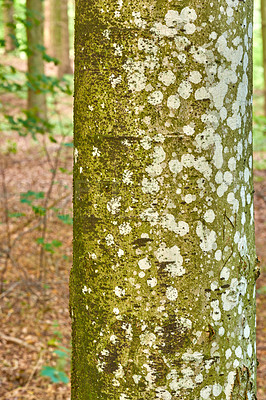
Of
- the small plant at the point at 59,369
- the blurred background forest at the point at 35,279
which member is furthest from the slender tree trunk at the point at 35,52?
the small plant at the point at 59,369

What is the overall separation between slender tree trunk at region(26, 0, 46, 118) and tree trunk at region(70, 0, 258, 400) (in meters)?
4.51

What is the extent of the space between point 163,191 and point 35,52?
37.5 feet

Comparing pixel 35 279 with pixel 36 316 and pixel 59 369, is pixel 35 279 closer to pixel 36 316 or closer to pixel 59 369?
pixel 36 316

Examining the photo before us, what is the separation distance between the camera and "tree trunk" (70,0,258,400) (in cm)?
120

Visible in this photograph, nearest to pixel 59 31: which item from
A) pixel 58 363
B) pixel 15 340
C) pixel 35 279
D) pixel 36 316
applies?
pixel 35 279

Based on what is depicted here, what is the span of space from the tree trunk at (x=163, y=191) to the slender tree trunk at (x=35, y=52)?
4512mm

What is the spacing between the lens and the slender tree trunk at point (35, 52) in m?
5.63

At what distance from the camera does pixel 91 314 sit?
132cm

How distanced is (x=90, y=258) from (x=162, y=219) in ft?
0.89

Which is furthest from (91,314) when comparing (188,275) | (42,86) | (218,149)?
(42,86)

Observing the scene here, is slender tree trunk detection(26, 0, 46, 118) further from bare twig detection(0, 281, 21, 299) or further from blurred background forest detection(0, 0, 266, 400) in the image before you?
bare twig detection(0, 281, 21, 299)

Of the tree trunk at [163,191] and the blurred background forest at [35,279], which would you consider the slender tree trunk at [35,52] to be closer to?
the blurred background forest at [35,279]

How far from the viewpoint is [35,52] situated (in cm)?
1154

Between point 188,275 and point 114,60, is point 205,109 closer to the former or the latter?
point 114,60
